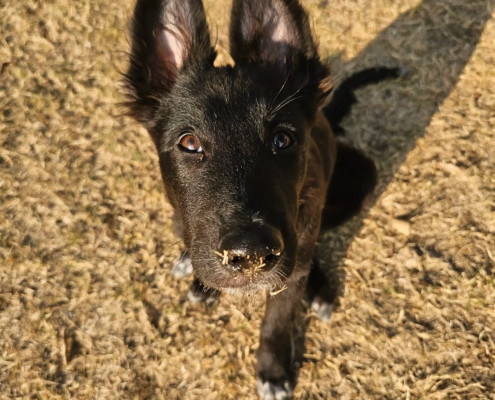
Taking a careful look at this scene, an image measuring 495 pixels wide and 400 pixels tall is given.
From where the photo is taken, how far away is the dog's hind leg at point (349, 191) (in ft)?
11.7

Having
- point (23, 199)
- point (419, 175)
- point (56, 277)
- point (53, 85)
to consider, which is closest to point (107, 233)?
point (56, 277)

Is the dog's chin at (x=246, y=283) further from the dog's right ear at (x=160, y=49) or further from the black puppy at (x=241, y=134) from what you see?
the dog's right ear at (x=160, y=49)

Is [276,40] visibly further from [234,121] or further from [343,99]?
[343,99]

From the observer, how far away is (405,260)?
3.72 metres

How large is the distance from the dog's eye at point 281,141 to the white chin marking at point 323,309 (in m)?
1.54

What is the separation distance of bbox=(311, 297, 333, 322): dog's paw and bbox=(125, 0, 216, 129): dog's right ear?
1.85 m

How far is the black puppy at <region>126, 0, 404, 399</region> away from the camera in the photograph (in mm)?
2170

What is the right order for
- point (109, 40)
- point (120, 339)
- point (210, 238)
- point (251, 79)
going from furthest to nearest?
point (109, 40), point (120, 339), point (251, 79), point (210, 238)

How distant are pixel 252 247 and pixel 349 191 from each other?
1836mm

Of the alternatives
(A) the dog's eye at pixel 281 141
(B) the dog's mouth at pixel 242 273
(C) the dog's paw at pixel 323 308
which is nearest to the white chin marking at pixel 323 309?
(C) the dog's paw at pixel 323 308

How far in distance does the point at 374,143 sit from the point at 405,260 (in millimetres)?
1159

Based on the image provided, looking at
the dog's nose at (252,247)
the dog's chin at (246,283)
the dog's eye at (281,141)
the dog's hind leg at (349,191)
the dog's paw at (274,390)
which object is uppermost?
the dog's eye at (281,141)

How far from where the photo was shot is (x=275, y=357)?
3.20m

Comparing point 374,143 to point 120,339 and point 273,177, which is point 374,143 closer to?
point 273,177
